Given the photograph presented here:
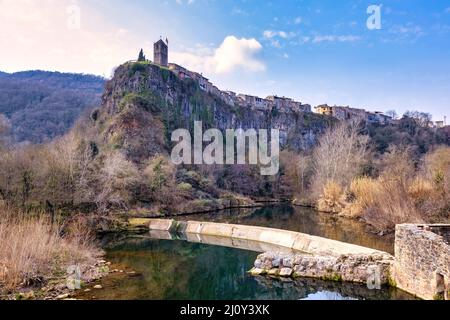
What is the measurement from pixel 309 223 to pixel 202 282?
57.4 feet

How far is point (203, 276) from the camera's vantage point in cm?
1872

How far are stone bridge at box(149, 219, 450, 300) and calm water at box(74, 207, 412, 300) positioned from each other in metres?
0.57

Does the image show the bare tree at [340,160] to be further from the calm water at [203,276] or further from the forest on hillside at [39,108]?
the forest on hillside at [39,108]

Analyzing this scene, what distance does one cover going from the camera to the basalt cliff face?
197ft

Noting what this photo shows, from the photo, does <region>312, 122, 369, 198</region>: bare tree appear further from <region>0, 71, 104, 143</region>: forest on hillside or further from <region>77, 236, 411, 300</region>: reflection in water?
<region>0, 71, 104, 143</region>: forest on hillside

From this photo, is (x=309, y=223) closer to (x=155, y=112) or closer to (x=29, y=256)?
(x=29, y=256)

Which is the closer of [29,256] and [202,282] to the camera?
[29,256]

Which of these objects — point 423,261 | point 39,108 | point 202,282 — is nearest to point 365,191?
point 202,282

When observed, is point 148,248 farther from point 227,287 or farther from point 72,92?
point 72,92

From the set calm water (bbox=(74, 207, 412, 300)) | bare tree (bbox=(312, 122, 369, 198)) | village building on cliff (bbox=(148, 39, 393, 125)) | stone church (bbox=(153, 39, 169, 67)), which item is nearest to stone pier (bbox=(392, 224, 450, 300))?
calm water (bbox=(74, 207, 412, 300))

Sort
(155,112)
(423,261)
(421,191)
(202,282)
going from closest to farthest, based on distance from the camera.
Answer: (423,261), (202,282), (421,191), (155,112)

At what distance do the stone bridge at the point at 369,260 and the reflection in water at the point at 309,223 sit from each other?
11.2 feet
